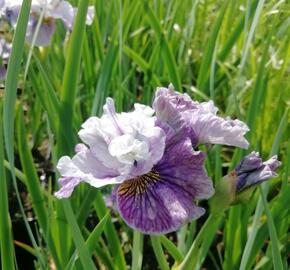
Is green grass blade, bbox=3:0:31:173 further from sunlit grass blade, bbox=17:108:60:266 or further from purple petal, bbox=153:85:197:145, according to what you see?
sunlit grass blade, bbox=17:108:60:266

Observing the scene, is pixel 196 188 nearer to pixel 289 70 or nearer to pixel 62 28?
pixel 289 70

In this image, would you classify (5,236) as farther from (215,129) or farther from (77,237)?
(215,129)

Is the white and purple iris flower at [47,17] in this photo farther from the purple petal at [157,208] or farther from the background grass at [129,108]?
the purple petal at [157,208]

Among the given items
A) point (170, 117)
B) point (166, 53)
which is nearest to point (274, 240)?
point (170, 117)

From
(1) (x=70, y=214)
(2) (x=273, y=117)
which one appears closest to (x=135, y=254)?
(1) (x=70, y=214)

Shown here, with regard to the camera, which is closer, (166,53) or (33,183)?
(33,183)

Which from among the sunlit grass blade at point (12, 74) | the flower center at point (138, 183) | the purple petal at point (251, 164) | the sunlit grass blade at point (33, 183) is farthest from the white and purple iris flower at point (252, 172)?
the sunlit grass blade at point (33, 183)
